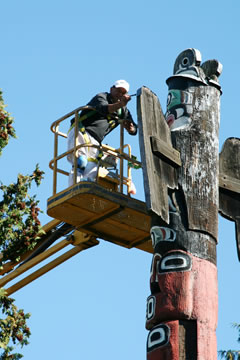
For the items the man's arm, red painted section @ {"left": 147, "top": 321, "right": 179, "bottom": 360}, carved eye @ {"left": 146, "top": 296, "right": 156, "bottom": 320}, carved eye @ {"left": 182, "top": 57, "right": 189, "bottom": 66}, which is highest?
the man's arm

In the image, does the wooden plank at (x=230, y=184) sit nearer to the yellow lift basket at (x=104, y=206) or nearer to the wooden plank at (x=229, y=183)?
the wooden plank at (x=229, y=183)

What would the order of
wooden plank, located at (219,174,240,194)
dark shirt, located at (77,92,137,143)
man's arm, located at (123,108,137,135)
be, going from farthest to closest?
man's arm, located at (123,108,137,135), dark shirt, located at (77,92,137,143), wooden plank, located at (219,174,240,194)

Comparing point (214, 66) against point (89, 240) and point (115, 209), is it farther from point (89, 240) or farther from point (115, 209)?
point (89, 240)

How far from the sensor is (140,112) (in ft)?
40.0

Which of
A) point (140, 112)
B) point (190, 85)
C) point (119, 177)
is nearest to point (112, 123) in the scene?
point (119, 177)

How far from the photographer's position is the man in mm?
14679

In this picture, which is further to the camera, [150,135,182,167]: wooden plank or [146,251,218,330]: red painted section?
[150,135,182,167]: wooden plank

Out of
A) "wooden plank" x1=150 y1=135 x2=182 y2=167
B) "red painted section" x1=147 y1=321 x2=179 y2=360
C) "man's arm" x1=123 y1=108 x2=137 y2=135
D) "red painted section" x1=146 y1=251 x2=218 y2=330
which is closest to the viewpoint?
"red painted section" x1=147 y1=321 x2=179 y2=360

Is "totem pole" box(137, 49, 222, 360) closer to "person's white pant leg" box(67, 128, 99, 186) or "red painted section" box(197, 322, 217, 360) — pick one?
"red painted section" box(197, 322, 217, 360)

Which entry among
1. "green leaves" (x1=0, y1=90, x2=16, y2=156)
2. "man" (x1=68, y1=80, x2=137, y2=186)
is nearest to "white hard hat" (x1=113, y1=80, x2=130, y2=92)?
"man" (x1=68, y1=80, x2=137, y2=186)

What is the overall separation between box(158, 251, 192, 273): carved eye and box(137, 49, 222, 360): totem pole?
12 mm

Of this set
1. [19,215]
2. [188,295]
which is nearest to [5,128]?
[19,215]

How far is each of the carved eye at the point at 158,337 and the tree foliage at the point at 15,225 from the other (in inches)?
127

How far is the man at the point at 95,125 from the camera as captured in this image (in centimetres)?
1468
